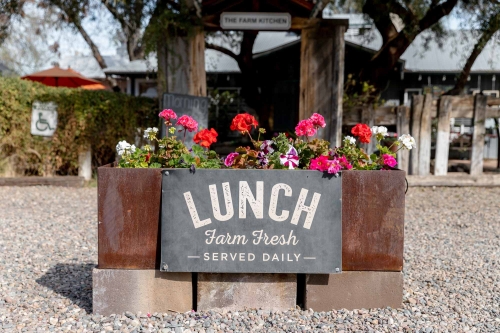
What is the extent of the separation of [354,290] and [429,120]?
6.48 metres

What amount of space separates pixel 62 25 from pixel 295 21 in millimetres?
8304

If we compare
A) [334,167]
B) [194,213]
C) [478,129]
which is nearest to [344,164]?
[334,167]

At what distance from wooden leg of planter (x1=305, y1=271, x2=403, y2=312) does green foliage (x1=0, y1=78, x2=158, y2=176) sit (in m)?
6.61

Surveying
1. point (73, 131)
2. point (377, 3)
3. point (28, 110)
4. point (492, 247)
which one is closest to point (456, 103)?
point (377, 3)

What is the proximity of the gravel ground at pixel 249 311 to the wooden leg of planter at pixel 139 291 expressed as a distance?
62mm

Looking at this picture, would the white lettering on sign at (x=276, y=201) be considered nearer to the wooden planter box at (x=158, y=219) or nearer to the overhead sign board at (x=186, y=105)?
the wooden planter box at (x=158, y=219)

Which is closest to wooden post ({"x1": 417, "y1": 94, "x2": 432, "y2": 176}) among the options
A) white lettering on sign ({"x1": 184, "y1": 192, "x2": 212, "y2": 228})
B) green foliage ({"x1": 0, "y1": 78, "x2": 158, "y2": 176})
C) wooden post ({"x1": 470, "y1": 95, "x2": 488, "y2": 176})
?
wooden post ({"x1": 470, "y1": 95, "x2": 488, "y2": 176})

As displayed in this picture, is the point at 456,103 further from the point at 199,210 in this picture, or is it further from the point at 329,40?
the point at 199,210

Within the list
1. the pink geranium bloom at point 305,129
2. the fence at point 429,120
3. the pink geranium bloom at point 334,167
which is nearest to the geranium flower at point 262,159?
the pink geranium bloom at point 305,129

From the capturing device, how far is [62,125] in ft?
30.6

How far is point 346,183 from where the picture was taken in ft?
11.6

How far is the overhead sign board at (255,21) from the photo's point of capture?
8.11 m

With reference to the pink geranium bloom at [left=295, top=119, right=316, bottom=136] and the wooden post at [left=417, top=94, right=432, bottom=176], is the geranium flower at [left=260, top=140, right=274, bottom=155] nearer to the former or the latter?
the pink geranium bloom at [left=295, top=119, right=316, bottom=136]

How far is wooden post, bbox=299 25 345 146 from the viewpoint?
8484 millimetres
